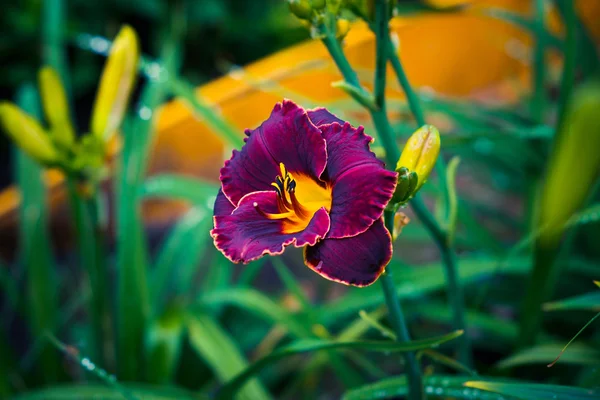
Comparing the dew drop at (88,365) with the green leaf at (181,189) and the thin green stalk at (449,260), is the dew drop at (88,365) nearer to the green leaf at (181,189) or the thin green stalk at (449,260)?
the thin green stalk at (449,260)

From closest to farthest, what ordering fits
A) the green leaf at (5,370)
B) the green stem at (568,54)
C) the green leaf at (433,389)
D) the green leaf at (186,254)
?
the green leaf at (433,389), the green stem at (568,54), the green leaf at (5,370), the green leaf at (186,254)

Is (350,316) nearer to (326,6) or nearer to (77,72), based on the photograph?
(326,6)

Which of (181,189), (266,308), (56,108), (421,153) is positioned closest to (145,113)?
(181,189)

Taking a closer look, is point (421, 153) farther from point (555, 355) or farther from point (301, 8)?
point (555, 355)

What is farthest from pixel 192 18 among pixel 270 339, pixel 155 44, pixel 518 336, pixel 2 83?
pixel 518 336

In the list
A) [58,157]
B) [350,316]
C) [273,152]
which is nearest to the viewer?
[273,152]

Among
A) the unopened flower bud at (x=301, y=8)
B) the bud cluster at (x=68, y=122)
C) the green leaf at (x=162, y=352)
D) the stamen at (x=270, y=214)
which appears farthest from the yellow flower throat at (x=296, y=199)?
the green leaf at (x=162, y=352)
